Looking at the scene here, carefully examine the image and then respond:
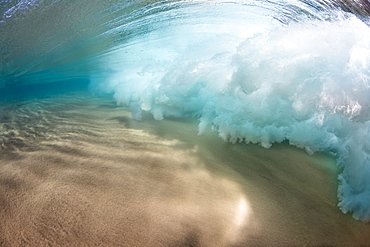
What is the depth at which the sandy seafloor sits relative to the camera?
1.64 meters

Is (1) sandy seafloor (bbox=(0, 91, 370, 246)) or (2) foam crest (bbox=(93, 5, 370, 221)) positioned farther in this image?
(2) foam crest (bbox=(93, 5, 370, 221))

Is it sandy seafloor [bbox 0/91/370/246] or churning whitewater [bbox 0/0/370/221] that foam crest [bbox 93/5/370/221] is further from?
sandy seafloor [bbox 0/91/370/246]

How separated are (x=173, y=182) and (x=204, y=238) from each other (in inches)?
31.5

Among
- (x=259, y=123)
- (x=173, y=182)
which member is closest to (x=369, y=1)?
(x=259, y=123)

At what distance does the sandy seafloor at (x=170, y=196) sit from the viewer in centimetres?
164

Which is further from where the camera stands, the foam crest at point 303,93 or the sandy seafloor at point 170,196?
the foam crest at point 303,93

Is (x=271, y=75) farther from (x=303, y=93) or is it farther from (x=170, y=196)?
(x=170, y=196)

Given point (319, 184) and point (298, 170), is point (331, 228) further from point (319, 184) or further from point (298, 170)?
point (298, 170)

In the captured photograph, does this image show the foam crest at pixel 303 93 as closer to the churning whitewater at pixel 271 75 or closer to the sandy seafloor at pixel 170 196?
the churning whitewater at pixel 271 75

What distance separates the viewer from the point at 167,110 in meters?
4.98

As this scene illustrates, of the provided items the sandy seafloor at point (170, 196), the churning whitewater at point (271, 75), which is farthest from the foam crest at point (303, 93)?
the sandy seafloor at point (170, 196)

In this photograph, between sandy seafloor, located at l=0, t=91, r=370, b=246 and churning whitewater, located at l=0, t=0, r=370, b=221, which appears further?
churning whitewater, located at l=0, t=0, r=370, b=221

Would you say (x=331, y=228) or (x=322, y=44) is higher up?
(x=322, y=44)

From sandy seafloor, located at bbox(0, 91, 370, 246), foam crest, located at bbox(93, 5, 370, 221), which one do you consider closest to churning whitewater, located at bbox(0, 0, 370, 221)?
foam crest, located at bbox(93, 5, 370, 221)
